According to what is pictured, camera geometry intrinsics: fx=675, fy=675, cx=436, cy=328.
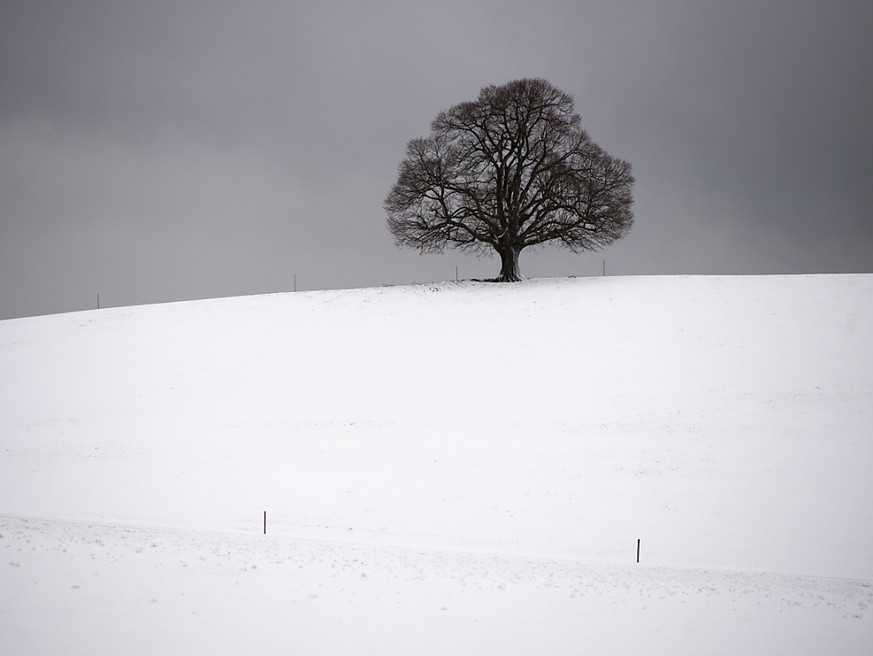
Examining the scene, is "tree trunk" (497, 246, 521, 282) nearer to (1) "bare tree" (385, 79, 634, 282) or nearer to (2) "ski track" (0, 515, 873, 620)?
(1) "bare tree" (385, 79, 634, 282)

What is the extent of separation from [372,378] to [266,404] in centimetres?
366

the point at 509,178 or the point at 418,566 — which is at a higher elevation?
Answer: the point at 509,178

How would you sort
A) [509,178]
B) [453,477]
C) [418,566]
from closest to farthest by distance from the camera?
[418,566], [453,477], [509,178]

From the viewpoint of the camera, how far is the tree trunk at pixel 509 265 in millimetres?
35156

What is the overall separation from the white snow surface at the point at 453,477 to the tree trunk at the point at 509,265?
15.0ft

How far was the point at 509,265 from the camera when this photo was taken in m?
35.3

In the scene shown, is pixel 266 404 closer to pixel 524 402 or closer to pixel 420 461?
pixel 420 461

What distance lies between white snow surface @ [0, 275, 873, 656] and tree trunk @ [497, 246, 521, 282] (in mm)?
4585

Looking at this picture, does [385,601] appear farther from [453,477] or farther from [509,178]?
[509,178]

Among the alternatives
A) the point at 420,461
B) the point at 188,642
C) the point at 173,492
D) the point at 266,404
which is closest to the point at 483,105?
the point at 266,404

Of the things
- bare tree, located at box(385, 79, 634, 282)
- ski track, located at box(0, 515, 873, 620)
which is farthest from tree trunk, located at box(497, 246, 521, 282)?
ski track, located at box(0, 515, 873, 620)

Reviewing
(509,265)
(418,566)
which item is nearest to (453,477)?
(418,566)

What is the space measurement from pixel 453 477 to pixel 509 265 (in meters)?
20.8

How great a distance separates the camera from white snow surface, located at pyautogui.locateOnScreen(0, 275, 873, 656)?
32.1ft
